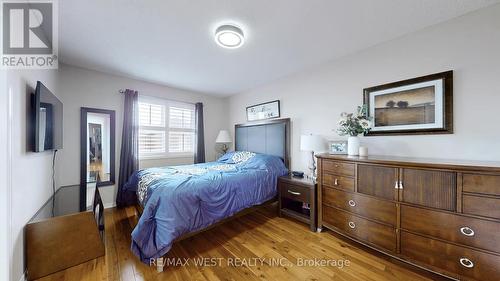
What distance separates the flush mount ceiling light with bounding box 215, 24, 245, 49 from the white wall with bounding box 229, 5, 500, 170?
1.49 m

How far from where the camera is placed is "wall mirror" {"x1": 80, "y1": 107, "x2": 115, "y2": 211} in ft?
9.52

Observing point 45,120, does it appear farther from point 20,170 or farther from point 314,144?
point 314,144

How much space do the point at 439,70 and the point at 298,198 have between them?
6.99 feet

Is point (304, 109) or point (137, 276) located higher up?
point (304, 109)

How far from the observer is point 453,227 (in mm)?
1403

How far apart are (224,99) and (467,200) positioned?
4471 millimetres

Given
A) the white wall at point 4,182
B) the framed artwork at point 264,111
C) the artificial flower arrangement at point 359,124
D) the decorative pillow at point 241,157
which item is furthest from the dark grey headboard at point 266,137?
the white wall at point 4,182

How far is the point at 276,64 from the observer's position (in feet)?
9.32

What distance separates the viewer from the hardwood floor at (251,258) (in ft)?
5.22

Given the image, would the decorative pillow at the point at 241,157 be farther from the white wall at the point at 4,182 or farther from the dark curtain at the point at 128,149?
the white wall at the point at 4,182

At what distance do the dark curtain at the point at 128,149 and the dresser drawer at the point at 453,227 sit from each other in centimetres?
383

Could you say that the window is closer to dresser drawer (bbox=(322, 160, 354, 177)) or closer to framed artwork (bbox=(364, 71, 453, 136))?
dresser drawer (bbox=(322, 160, 354, 177))

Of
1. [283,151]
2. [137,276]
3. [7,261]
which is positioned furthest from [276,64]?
[7,261]

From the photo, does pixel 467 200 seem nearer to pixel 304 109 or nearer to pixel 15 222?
pixel 304 109
